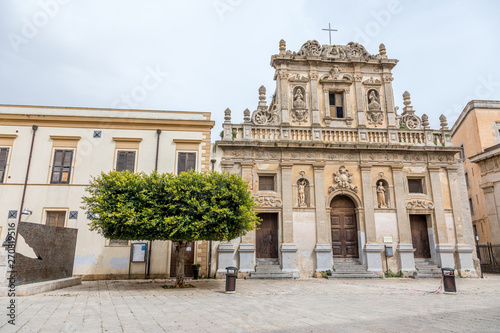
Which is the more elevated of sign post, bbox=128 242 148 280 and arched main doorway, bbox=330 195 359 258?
arched main doorway, bbox=330 195 359 258

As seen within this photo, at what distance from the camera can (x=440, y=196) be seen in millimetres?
18812

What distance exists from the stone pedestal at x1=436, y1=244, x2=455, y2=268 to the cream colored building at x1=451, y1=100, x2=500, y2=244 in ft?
27.4

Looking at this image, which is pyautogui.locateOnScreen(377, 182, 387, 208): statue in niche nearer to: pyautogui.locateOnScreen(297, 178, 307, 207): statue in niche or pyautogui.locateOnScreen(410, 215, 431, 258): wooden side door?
pyautogui.locateOnScreen(410, 215, 431, 258): wooden side door

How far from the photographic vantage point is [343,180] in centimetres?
1861

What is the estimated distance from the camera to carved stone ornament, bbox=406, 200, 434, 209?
18.7 metres

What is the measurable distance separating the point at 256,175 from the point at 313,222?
403 cm

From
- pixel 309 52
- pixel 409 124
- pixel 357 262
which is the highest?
pixel 309 52

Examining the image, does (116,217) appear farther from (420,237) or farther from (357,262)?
(420,237)

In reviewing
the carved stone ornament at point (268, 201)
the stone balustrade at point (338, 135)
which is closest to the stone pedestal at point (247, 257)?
the carved stone ornament at point (268, 201)

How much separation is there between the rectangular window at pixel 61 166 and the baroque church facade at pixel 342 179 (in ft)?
26.1

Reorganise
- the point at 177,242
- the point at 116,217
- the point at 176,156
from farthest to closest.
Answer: the point at 176,156, the point at 177,242, the point at 116,217

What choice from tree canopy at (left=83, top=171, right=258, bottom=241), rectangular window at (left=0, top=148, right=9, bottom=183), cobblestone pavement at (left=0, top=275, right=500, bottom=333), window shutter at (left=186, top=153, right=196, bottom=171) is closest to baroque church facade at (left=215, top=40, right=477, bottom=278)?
window shutter at (left=186, top=153, right=196, bottom=171)

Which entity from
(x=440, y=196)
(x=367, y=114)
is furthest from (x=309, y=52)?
(x=440, y=196)

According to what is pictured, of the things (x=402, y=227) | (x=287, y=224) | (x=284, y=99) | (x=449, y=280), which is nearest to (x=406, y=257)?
(x=402, y=227)
